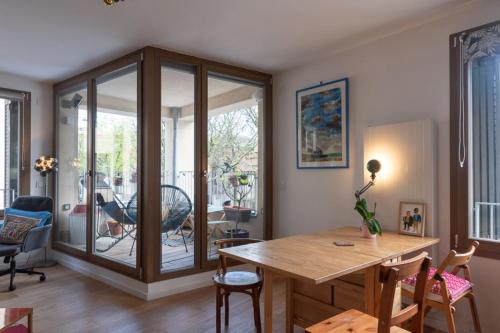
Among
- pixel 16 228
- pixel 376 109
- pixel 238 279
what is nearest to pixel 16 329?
pixel 238 279

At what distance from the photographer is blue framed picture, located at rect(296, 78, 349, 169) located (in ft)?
11.3

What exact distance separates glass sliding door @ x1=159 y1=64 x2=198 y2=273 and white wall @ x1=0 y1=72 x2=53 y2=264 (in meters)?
2.30

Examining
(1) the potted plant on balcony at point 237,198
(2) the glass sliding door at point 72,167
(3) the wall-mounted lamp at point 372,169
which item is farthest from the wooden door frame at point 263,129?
(2) the glass sliding door at point 72,167

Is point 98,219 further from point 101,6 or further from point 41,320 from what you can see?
point 101,6

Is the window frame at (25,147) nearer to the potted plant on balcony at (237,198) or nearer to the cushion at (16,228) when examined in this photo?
the cushion at (16,228)

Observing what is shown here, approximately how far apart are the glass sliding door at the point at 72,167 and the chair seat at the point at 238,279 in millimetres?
2422

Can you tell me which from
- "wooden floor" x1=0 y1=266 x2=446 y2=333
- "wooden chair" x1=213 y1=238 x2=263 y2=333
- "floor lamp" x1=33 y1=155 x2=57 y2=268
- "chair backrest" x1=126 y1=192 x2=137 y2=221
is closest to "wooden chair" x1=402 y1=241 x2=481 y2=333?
"wooden floor" x1=0 y1=266 x2=446 y2=333

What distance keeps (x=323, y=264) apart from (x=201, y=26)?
6.89 ft

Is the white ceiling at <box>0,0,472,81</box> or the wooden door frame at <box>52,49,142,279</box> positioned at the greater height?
the white ceiling at <box>0,0,472,81</box>

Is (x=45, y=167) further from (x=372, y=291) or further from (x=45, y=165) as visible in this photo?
(x=372, y=291)

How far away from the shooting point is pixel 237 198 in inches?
160

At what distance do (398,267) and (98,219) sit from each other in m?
3.53

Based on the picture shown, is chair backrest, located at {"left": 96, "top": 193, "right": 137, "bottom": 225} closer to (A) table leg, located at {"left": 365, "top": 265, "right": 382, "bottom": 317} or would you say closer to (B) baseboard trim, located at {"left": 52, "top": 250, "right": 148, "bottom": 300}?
(B) baseboard trim, located at {"left": 52, "top": 250, "right": 148, "bottom": 300}

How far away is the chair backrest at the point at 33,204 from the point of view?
416cm
